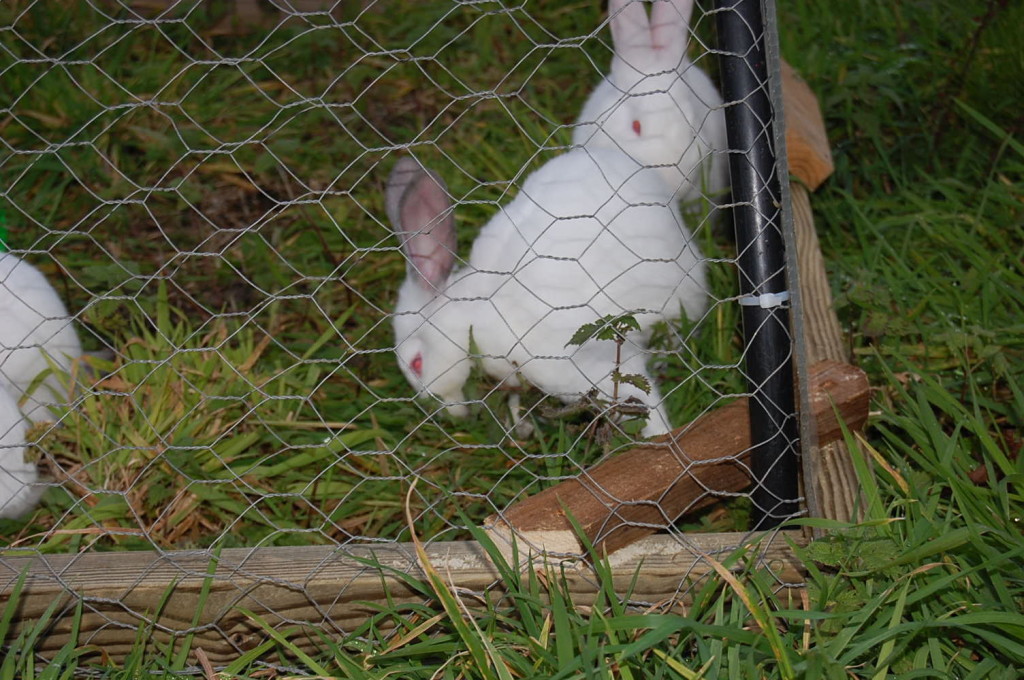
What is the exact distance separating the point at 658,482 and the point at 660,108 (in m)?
1.45

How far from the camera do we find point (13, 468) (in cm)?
228

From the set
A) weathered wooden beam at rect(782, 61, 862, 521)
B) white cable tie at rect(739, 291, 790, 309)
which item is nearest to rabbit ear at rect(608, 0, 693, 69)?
weathered wooden beam at rect(782, 61, 862, 521)

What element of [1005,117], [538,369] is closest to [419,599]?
[538,369]

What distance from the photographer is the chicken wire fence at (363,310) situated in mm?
2021

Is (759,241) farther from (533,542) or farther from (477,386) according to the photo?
(477,386)

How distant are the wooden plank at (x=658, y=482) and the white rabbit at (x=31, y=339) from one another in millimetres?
1268

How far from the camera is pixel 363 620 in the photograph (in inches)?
73.4

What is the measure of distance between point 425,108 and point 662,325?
159 cm

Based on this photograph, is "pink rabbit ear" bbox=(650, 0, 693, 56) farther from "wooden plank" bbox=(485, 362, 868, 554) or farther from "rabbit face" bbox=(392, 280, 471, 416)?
"wooden plank" bbox=(485, 362, 868, 554)

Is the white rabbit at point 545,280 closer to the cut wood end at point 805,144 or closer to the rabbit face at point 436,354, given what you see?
the rabbit face at point 436,354

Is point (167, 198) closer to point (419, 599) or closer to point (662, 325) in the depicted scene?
point (662, 325)

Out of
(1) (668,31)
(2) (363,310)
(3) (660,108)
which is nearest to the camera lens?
(2) (363,310)

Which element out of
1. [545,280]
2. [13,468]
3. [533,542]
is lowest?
[533,542]

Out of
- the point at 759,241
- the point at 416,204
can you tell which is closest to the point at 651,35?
the point at 416,204
